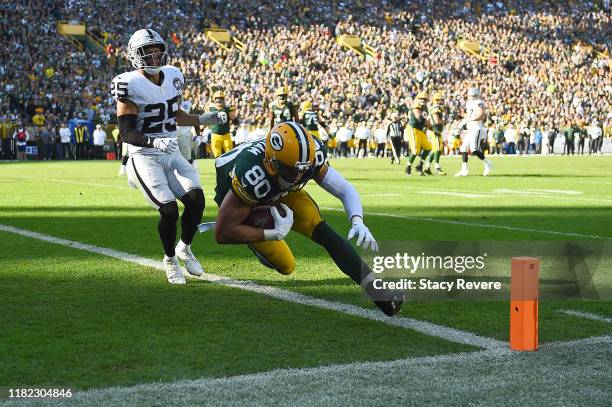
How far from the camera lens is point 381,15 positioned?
44906mm

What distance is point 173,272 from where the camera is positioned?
6.57 m

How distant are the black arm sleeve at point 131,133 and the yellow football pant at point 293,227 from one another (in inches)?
49.2

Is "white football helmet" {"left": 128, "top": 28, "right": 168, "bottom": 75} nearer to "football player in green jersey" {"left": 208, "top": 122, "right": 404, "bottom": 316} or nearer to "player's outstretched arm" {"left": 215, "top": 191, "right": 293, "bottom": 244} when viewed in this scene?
"football player in green jersey" {"left": 208, "top": 122, "right": 404, "bottom": 316}

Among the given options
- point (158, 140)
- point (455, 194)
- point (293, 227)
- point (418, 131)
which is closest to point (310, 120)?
point (418, 131)

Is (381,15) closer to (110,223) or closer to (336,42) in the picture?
(336,42)

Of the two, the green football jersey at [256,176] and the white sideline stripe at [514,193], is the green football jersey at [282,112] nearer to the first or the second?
the white sideline stripe at [514,193]

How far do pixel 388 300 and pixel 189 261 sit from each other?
209 centimetres

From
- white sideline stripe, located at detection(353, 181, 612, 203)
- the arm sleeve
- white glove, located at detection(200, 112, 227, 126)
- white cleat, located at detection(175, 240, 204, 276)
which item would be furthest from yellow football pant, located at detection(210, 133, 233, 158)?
the arm sleeve

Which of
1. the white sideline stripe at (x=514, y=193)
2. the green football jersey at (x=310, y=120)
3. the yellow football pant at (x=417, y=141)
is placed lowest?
the white sideline stripe at (x=514, y=193)

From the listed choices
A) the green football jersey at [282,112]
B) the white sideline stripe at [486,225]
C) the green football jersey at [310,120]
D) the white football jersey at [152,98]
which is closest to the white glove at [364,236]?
the white football jersey at [152,98]

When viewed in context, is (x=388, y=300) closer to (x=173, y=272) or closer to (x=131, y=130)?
(x=173, y=272)

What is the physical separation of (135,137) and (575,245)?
3.93 metres

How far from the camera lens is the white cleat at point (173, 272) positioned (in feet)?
21.4

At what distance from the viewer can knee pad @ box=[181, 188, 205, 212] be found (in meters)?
6.87
